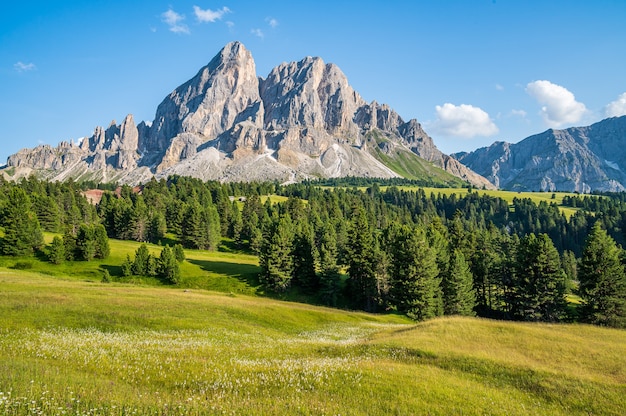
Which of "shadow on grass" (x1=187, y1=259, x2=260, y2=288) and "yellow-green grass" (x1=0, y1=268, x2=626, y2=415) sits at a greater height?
"yellow-green grass" (x1=0, y1=268, x2=626, y2=415)

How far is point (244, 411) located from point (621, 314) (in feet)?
243

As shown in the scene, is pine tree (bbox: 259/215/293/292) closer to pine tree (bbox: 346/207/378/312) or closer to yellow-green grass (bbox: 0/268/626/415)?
pine tree (bbox: 346/207/378/312)

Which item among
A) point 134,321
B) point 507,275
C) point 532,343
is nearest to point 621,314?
point 507,275

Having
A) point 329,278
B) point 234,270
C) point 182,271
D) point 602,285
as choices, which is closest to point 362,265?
point 329,278

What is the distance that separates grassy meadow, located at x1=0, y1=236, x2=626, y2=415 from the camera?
34.1ft

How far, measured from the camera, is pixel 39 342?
1892 cm

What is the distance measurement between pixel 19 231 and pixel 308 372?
87550mm

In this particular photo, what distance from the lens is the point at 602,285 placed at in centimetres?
5997

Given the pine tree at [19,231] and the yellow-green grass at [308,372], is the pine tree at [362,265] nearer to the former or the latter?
the yellow-green grass at [308,372]

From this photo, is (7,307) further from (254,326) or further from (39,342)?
(254,326)

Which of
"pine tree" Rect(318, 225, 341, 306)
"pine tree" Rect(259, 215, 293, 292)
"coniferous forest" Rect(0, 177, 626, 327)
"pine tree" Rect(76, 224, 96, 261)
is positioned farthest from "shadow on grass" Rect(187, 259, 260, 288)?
"pine tree" Rect(76, 224, 96, 261)

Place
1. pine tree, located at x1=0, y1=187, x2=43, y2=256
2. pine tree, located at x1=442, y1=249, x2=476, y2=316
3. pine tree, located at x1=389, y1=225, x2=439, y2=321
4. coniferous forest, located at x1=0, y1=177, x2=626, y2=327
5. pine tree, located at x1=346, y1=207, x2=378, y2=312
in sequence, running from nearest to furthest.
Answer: coniferous forest, located at x1=0, y1=177, x2=626, y2=327 < pine tree, located at x1=389, y1=225, x2=439, y2=321 < pine tree, located at x1=442, y1=249, x2=476, y2=316 < pine tree, located at x1=0, y1=187, x2=43, y2=256 < pine tree, located at x1=346, y1=207, x2=378, y2=312

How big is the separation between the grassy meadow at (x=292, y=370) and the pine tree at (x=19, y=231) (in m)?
53.2

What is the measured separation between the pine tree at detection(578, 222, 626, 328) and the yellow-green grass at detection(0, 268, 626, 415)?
118 ft
